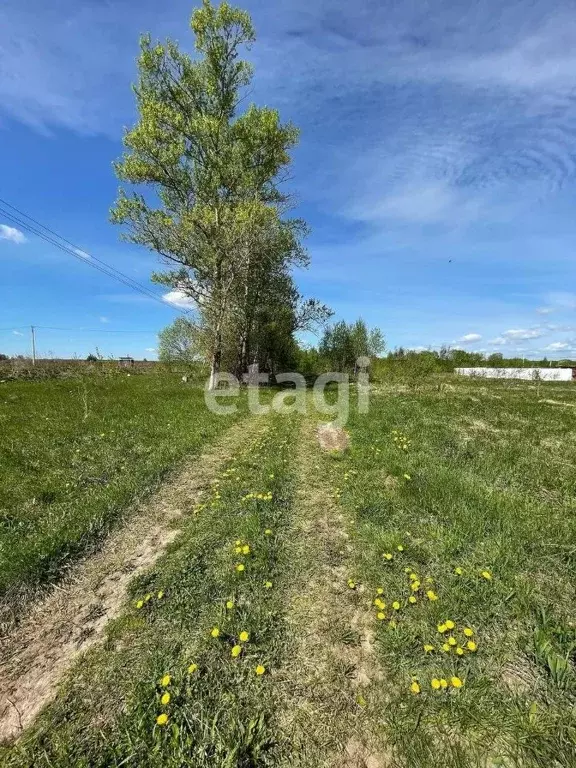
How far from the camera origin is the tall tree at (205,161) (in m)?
20.1

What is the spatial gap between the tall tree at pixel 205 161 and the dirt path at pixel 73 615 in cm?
1773

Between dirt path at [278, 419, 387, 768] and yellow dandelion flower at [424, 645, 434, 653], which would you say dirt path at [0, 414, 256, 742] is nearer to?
dirt path at [278, 419, 387, 768]

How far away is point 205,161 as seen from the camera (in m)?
21.6

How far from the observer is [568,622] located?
148 inches

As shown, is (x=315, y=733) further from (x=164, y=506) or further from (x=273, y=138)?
(x=273, y=138)

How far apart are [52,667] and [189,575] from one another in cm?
155

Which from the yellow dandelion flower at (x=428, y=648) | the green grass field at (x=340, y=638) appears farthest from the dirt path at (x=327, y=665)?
the yellow dandelion flower at (x=428, y=648)

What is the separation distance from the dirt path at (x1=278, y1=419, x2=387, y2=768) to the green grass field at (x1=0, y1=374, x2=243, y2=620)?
3204 mm

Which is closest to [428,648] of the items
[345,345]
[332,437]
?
[332,437]

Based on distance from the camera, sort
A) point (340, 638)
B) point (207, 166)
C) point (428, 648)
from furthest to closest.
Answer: point (207, 166), point (340, 638), point (428, 648)

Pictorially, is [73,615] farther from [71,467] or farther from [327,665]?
[71,467]

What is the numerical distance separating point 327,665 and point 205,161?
954 inches

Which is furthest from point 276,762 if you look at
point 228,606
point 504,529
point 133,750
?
point 504,529

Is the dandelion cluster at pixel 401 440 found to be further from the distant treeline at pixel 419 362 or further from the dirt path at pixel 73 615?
the distant treeline at pixel 419 362
